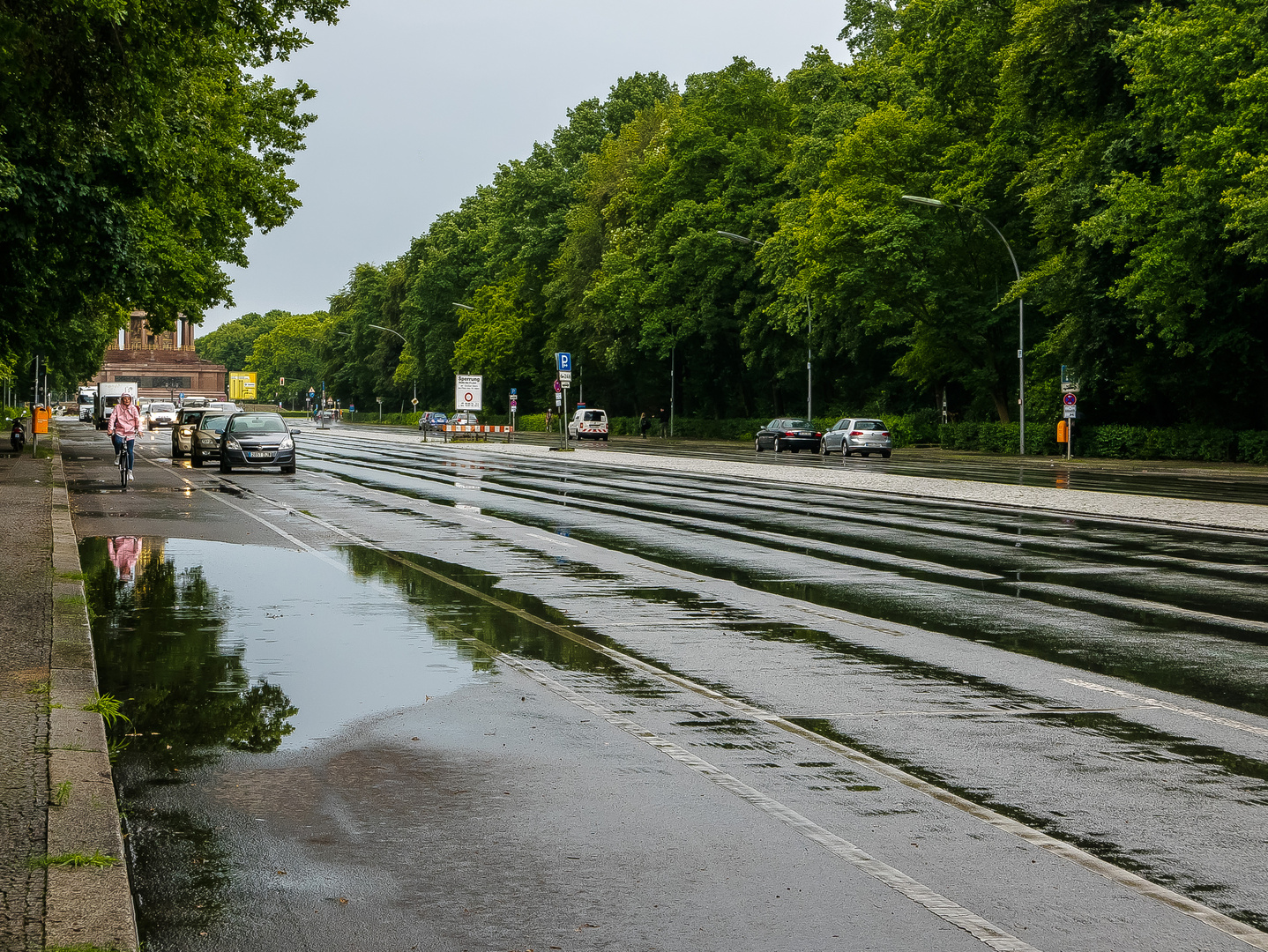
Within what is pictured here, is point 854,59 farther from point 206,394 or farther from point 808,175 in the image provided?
point 206,394

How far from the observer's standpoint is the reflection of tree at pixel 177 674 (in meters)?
7.28

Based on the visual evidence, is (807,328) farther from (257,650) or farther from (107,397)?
(107,397)

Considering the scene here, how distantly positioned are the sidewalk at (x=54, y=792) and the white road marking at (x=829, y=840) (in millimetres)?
2579

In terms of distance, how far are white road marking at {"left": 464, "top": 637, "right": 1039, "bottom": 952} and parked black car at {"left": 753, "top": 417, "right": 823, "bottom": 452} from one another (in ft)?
179

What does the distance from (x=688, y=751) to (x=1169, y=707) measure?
3.09 meters

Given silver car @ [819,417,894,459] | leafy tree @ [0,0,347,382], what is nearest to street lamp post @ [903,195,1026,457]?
silver car @ [819,417,894,459]

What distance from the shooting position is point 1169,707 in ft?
27.1

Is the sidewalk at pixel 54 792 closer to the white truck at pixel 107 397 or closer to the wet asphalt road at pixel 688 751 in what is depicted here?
the wet asphalt road at pixel 688 751

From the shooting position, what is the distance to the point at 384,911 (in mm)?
4781

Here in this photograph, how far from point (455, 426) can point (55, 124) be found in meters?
56.6

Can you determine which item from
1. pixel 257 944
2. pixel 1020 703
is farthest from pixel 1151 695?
pixel 257 944

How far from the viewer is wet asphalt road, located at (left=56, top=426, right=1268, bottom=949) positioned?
4.83m

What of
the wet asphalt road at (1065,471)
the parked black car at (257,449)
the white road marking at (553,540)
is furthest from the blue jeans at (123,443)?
the wet asphalt road at (1065,471)

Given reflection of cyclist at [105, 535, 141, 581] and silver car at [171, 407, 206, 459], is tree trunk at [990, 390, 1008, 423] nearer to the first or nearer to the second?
silver car at [171, 407, 206, 459]
